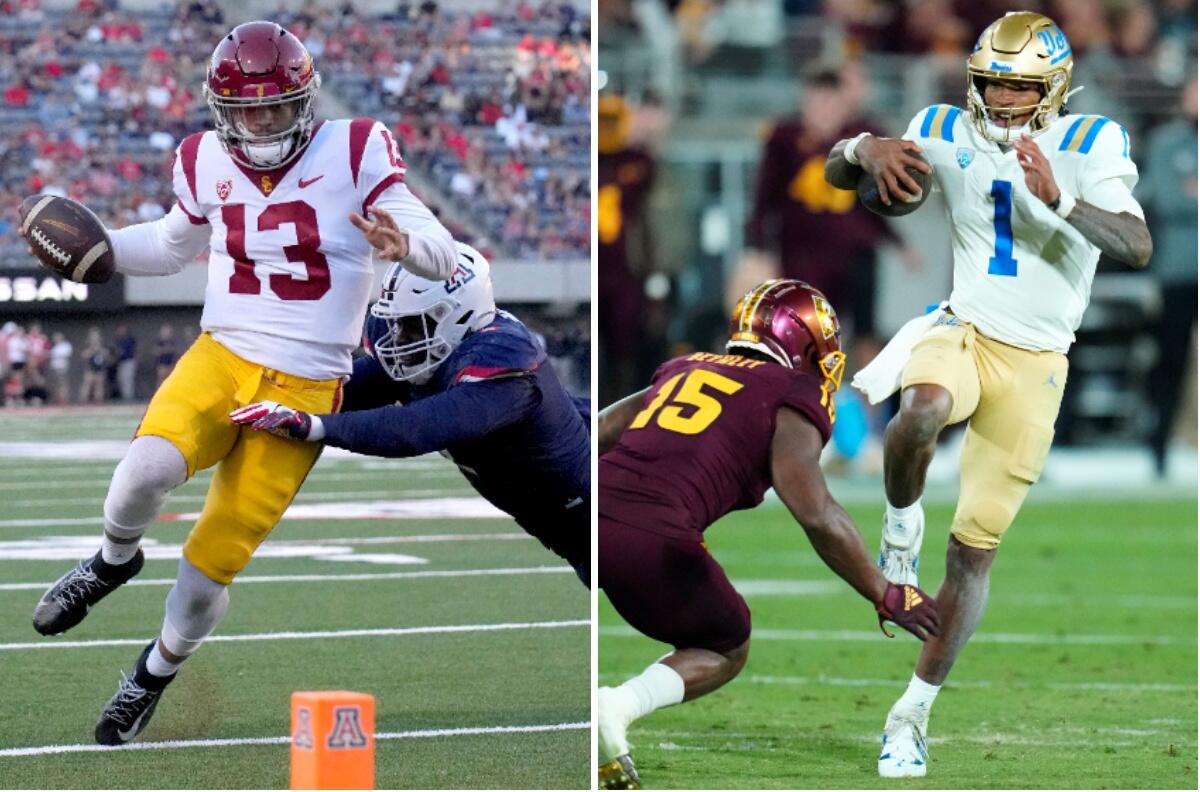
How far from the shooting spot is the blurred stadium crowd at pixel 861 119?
11367 mm

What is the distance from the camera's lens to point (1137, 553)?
8688 millimetres

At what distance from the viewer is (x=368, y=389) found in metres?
4.48

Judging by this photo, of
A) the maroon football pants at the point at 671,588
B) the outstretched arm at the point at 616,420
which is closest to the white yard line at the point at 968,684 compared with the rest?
the outstretched arm at the point at 616,420

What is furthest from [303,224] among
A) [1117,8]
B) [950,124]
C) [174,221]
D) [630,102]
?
[1117,8]

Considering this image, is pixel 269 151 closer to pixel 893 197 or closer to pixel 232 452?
pixel 232 452

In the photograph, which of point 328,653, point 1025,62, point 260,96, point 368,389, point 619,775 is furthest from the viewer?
point 328,653

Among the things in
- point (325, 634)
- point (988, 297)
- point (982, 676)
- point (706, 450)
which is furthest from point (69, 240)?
point (982, 676)

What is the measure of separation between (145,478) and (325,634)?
1.49 meters

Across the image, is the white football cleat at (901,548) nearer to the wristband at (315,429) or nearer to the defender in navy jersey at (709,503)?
the defender in navy jersey at (709,503)

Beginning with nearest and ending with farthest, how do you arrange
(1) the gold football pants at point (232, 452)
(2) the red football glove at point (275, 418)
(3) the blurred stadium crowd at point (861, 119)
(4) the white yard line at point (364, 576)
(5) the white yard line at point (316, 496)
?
(2) the red football glove at point (275, 418), (1) the gold football pants at point (232, 452), (4) the white yard line at point (364, 576), (5) the white yard line at point (316, 496), (3) the blurred stadium crowd at point (861, 119)

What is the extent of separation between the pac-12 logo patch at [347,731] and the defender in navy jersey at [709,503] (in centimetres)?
81

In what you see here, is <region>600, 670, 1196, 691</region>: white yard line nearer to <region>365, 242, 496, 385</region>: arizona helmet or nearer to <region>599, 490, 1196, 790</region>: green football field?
<region>599, 490, 1196, 790</region>: green football field

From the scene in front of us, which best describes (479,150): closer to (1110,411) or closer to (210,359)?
(1110,411)

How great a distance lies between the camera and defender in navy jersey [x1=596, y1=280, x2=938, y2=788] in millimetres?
3715
